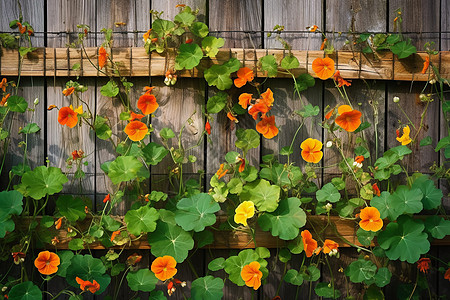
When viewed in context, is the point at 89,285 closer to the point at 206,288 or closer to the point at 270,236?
the point at 206,288

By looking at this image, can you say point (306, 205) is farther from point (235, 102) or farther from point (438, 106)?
point (438, 106)

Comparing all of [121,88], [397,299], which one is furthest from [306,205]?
[121,88]

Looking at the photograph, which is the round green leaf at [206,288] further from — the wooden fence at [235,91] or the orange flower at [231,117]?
the orange flower at [231,117]

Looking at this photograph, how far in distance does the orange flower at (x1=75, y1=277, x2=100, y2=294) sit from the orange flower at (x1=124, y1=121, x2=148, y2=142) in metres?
0.64

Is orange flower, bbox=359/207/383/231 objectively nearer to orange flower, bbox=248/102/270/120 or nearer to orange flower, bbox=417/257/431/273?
orange flower, bbox=417/257/431/273

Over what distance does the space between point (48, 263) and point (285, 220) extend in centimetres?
108

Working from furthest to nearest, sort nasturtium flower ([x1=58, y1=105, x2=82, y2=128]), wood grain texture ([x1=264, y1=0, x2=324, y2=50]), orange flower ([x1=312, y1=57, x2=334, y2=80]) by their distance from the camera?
wood grain texture ([x1=264, y1=0, x2=324, y2=50]), orange flower ([x1=312, y1=57, x2=334, y2=80]), nasturtium flower ([x1=58, y1=105, x2=82, y2=128])

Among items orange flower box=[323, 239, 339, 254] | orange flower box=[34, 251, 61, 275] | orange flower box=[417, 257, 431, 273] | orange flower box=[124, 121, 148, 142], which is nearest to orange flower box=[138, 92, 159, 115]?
orange flower box=[124, 121, 148, 142]

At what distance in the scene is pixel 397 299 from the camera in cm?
248

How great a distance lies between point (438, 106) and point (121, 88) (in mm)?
1589

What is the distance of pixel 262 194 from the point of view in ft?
7.43

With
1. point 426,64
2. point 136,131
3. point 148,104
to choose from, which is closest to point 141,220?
point 136,131

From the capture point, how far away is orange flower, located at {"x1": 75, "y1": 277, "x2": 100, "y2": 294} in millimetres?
2062

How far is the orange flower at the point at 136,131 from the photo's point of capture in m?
2.19
